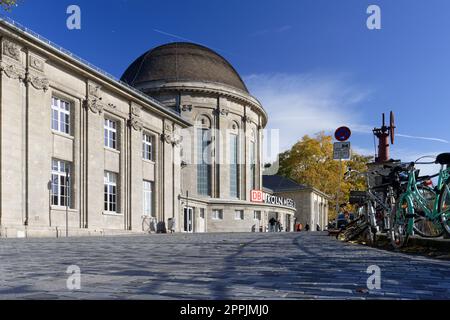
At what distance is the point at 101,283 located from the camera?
15.8ft

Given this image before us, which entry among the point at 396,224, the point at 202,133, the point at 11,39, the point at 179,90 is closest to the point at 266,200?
the point at 202,133

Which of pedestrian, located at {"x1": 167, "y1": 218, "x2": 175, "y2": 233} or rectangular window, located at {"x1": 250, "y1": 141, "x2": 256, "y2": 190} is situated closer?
pedestrian, located at {"x1": 167, "y1": 218, "x2": 175, "y2": 233}

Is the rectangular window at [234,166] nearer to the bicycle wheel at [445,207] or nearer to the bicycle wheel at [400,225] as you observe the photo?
the bicycle wheel at [400,225]

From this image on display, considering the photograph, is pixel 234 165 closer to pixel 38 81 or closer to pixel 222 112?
pixel 222 112

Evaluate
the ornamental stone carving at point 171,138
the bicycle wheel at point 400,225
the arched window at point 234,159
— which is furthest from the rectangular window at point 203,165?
the bicycle wheel at point 400,225

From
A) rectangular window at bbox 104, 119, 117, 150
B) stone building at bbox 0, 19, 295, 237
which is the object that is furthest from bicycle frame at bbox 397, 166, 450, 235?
rectangular window at bbox 104, 119, 117, 150

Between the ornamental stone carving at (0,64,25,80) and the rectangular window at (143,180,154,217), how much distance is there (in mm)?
15740

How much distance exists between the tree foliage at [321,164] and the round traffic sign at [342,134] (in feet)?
50.9

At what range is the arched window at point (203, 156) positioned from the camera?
181 ft

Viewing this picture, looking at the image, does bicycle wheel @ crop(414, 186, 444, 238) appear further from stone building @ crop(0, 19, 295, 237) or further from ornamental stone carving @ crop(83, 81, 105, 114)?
ornamental stone carving @ crop(83, 81, 105, 114)

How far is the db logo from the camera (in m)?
60.3

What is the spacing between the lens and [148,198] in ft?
132

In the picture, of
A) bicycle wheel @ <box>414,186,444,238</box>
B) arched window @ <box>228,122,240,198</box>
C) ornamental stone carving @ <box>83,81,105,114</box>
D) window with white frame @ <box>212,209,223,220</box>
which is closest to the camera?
bicycle wheel @ <box>414,186,444,238</box>

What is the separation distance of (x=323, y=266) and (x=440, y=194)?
86.6 inches
